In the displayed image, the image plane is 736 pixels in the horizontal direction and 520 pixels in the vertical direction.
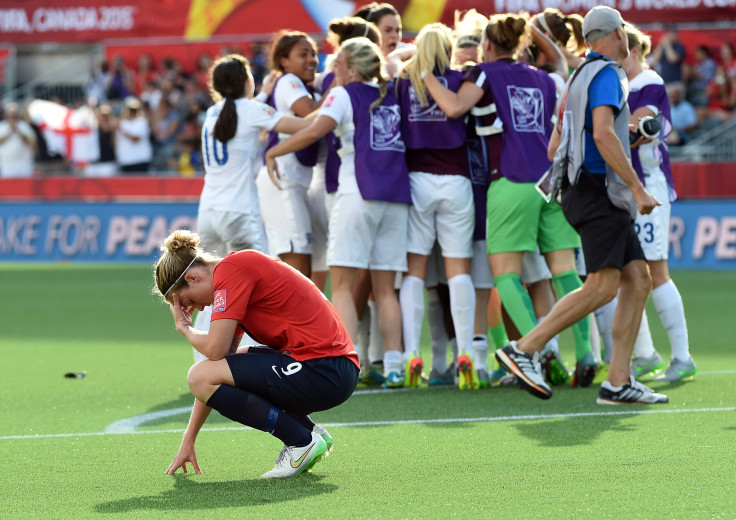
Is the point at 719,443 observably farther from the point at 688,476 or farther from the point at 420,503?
the point at 420,503

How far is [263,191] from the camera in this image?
8.52m

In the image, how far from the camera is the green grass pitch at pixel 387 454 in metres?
4.59

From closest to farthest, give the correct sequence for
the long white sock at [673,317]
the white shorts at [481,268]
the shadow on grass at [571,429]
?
the shadow on grass at [571,429] → the long white sock at [673,317] → the white shorts at [481,268]

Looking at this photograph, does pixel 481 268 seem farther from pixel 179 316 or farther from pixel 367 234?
pixel 179 316

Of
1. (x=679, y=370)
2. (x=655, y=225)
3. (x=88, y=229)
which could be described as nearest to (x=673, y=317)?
(x=679, y=370)

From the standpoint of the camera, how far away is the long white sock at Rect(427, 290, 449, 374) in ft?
26.6

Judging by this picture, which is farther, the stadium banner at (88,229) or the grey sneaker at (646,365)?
the stadium banner at (88,229)

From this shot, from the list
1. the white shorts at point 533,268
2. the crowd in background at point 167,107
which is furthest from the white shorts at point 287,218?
the crowd in background at point 167,107

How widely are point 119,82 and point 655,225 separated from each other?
1873 centimetres

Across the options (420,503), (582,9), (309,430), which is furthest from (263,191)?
(582,9)

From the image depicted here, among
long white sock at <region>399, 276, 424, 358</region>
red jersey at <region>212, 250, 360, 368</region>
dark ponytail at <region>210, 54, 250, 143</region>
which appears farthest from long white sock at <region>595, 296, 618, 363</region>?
red jersey at <region>212, 250, 360, 368</region>

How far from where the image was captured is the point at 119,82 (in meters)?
24.9

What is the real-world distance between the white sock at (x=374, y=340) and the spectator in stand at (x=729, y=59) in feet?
44.0

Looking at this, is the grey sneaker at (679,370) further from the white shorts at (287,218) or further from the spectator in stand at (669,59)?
the spectator in stand at (669,59)
